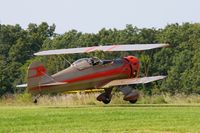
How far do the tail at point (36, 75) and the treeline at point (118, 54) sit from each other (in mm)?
24034

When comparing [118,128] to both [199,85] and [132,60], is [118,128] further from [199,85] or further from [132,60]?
[199,85]

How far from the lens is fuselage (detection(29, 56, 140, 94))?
97.1 ft

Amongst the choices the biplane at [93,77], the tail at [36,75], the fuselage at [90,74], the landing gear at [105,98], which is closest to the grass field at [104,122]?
the tail at [36,75]

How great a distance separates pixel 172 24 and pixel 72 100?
51.6m

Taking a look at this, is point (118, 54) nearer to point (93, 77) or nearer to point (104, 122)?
point (93, 77)

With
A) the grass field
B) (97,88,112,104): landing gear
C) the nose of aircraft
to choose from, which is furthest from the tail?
the grass field

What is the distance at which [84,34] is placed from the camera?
8244cm

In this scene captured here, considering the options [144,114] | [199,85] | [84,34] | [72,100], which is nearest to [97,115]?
[144,114]

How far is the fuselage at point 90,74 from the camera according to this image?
2960cm

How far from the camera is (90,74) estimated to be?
102 feet

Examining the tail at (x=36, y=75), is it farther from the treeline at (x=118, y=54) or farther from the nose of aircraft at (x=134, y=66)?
the treeline at (x=118, y=54)

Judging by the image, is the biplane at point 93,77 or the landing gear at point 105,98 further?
the landing gear at point 105,98

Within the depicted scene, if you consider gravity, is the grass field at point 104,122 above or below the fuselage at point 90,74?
below

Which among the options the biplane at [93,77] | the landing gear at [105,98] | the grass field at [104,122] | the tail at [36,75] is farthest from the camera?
the landing gear at [105,98]
